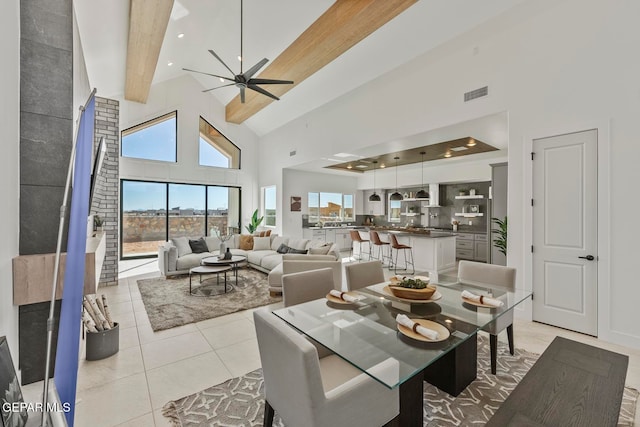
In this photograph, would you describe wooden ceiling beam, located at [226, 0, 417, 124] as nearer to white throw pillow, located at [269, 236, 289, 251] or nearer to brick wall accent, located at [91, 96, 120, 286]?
brick wall accent, located at [91, 96, 120, 286]

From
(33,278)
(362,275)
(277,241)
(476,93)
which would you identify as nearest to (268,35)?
(476,93)

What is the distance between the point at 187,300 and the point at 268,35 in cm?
484

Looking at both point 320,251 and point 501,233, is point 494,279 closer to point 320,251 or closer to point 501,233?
point 501,233

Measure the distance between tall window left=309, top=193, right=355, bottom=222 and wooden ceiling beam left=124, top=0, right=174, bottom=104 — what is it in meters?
5.41

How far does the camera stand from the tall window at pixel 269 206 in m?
8.97

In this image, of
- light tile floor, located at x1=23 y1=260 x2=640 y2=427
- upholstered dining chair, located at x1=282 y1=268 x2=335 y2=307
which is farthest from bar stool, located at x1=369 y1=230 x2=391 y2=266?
upholstered dining chair, located at x1=282 y1=268 x2=335 y2=307

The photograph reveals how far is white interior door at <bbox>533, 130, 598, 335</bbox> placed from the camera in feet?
10.3

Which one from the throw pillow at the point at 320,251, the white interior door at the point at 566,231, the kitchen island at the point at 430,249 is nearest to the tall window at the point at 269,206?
the kitchen island at the point at 430,249

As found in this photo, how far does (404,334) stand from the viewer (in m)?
1.63

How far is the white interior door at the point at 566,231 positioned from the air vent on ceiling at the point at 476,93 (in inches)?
40.1

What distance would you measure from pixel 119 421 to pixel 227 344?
118cm

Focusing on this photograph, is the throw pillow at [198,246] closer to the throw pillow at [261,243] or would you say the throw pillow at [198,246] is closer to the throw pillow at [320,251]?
the throw pillow at [261,243]

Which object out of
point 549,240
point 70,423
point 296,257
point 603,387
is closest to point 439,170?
point 549,240

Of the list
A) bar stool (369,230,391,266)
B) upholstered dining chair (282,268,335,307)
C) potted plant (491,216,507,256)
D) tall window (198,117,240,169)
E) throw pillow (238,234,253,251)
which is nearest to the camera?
upholstered dining chair (282,268,335,307)
